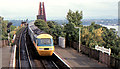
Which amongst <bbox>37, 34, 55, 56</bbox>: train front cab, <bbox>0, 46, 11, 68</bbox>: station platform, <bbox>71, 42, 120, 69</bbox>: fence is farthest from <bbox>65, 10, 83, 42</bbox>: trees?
<bbox>0, 46, 11, 68</bbox>: station platform

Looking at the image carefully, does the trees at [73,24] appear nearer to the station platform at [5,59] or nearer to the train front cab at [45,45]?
the train front cab at [45,45]

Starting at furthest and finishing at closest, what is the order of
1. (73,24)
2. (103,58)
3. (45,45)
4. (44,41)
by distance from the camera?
1. (73,24)
2. (44,41)
3. (45,45)
4. (103,58)

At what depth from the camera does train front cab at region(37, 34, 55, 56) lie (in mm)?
22625

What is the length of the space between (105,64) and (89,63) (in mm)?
1656

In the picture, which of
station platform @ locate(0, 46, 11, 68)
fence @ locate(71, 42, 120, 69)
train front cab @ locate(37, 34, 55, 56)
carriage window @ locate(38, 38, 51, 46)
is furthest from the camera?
carriage window @ locate(38, 38, 51, 46)

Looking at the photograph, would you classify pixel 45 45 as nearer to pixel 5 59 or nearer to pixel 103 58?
pixel 5 59

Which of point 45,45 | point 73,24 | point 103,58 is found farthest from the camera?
point 73,24

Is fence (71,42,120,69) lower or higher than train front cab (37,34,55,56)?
lower

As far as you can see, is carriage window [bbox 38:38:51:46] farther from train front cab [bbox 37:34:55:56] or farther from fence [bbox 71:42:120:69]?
fence [bbox 71:42:120:69]

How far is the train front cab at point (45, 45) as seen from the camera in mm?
22625

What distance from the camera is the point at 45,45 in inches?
898

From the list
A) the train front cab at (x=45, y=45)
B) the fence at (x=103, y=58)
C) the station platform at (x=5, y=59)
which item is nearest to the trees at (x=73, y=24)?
the fence at (x=103, y=58)

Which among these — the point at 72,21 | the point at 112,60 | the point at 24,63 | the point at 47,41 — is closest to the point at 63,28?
the point at 72,21

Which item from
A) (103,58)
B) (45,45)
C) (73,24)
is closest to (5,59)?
(45,45)
